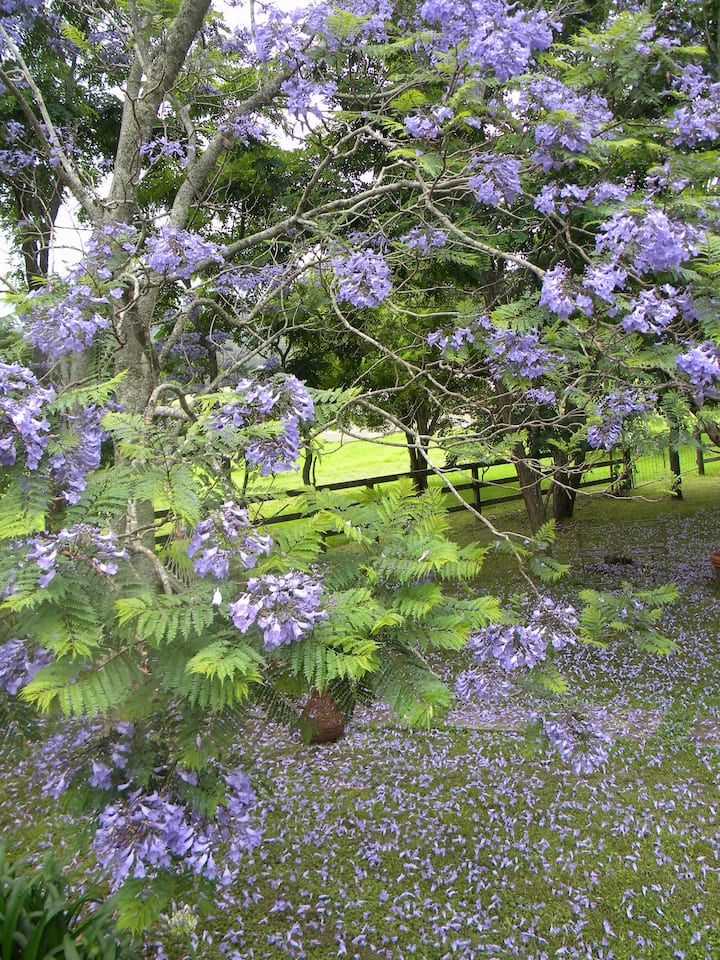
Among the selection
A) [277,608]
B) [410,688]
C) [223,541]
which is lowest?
[410,688]

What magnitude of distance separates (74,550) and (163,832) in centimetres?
87

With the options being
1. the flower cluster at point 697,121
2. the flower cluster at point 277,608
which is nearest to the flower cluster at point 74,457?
the flower cluster at point 277,608

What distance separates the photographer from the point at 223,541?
5.83ft

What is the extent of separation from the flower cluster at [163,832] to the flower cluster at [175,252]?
8.86 ft

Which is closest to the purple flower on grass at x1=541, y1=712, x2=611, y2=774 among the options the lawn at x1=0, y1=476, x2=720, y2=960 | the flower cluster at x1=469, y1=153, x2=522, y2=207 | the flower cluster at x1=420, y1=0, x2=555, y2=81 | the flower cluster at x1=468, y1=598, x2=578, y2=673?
the lawn at x1=0, y1=476, x2=720, y2=960

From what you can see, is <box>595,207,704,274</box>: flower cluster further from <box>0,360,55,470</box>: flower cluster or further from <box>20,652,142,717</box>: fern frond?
<box>20,652,142,717</box>: fern frond

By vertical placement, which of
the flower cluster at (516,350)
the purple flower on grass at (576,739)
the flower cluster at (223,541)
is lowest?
the purple flower on grass at (576,739)

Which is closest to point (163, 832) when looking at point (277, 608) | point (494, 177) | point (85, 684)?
point (85, 684)

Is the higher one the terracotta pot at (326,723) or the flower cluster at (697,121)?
the flower cluster at (697,121)

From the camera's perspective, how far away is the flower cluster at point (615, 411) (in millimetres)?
3666

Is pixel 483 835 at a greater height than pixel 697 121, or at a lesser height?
lesser

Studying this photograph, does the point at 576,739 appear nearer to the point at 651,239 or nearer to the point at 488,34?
the point at 651,239

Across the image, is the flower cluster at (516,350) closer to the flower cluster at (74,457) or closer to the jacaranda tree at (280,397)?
the jacaranda tree at (280,397)

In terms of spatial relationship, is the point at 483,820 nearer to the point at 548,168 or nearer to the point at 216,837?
the point at 216,837
